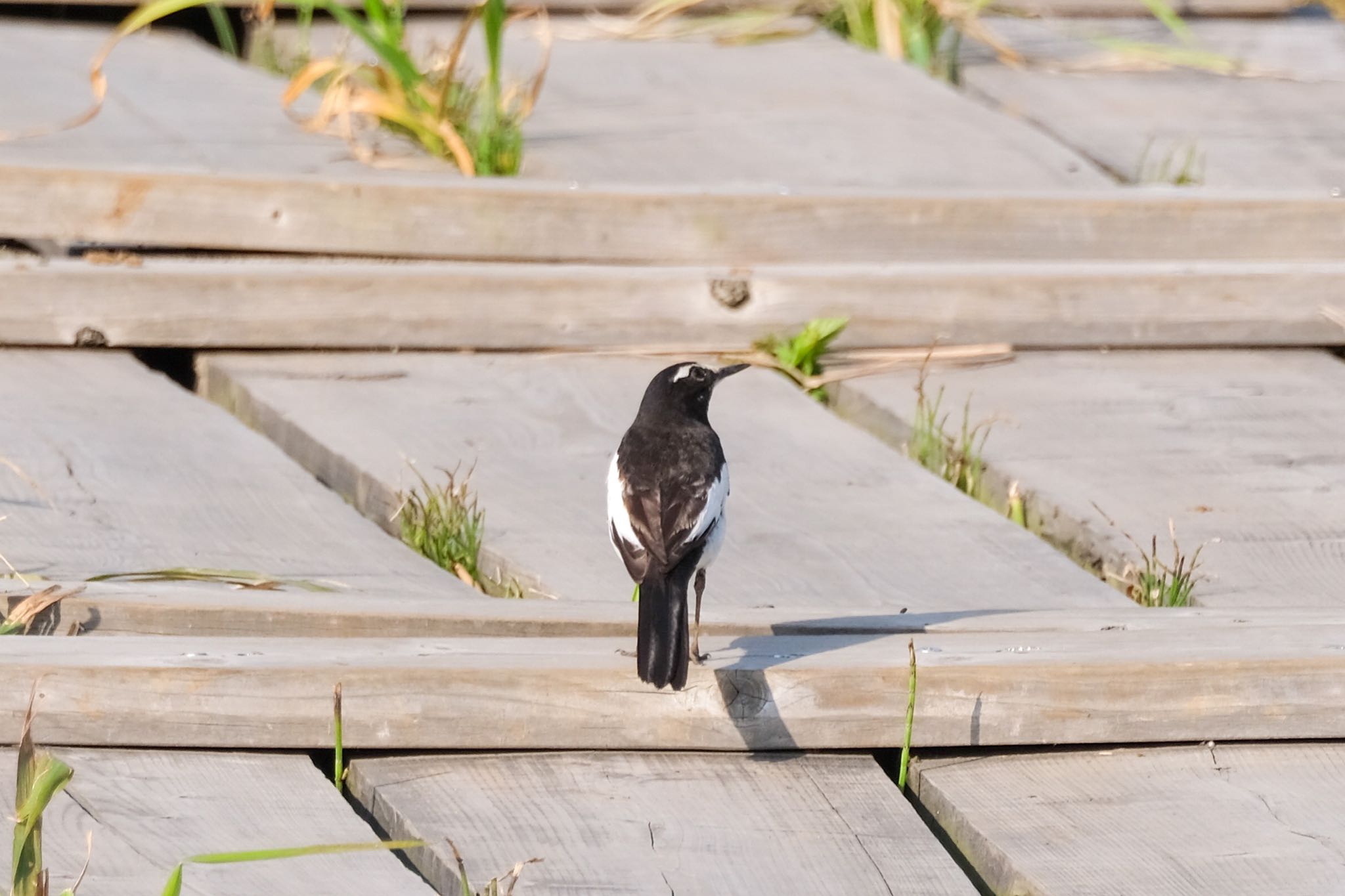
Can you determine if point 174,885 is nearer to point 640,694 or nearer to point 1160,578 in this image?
point 640,694

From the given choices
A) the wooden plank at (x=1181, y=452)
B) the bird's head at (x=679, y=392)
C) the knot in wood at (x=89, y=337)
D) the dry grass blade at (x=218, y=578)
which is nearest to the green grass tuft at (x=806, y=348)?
the wooden plank at (x=1181, y=452)

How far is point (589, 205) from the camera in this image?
5.90 metres

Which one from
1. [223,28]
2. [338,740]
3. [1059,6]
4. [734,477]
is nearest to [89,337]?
[734,477]

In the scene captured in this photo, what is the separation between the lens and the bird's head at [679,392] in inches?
171

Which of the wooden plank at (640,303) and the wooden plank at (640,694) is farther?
the wooden plank at (640,303)

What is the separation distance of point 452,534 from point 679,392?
0.61m

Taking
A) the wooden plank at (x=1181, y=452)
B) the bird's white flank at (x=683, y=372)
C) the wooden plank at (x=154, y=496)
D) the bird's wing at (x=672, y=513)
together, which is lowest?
the wooden plank at (x=154, y=496)

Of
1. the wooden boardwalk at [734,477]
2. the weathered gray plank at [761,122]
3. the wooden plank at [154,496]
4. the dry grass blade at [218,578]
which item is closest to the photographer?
the wooden boardwalk at [734,477]

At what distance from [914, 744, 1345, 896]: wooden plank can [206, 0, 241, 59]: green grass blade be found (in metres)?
5.74

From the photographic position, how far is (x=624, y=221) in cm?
595

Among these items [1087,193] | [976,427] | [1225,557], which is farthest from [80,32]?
[1225,557]

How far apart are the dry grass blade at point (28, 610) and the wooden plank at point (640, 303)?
6.68 ft

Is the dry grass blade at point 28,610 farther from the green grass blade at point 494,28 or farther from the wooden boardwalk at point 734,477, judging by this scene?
the green grass blade at point 494,28

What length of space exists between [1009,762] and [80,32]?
21.9 ft
